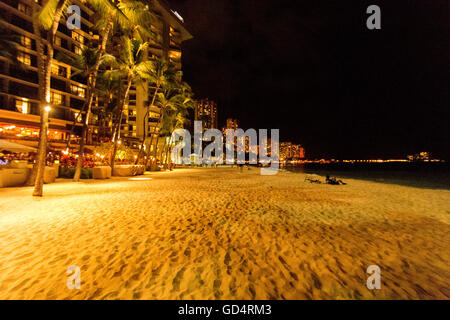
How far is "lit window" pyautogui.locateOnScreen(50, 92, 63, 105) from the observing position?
34.2 meters

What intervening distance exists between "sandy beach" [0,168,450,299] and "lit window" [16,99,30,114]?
34329mm

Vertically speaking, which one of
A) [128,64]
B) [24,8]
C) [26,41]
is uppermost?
[24,8]

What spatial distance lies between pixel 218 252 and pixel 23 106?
4253 cm

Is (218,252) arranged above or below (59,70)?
below

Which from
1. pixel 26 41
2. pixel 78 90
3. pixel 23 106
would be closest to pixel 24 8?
pixel 26 41

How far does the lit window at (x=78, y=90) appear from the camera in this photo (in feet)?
125

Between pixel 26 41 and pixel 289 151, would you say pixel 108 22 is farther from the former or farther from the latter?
pixel 289 151

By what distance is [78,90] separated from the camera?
129ft

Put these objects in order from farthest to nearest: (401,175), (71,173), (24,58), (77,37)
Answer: (77,37) < (401,175) < (24,58) < (71,173)

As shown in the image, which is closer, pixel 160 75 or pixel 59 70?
pixel 160 75

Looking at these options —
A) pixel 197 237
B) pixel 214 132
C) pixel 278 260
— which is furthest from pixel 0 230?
pixel 214 132

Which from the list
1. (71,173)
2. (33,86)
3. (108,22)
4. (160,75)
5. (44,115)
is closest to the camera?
(44,115)

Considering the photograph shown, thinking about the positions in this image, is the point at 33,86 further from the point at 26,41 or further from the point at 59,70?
the point at 26,41
